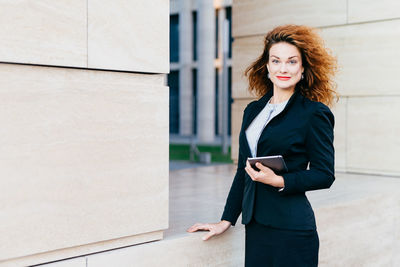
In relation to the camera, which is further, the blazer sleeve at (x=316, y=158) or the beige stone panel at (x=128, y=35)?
the beige stone panel at (x=128, y=35)

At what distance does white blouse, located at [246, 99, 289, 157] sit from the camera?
3.36 m

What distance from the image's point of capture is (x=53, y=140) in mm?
3172

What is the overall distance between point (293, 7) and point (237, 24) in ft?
4.22

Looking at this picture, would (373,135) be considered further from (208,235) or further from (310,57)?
(310,57)

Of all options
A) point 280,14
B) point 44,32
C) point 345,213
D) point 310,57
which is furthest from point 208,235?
point 280,14

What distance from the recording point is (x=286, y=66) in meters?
3.30

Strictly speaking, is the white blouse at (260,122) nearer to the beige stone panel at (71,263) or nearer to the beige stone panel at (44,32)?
the beige stone panel at (44,32)

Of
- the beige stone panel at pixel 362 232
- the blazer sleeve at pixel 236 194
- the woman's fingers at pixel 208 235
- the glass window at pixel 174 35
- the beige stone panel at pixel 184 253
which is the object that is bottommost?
the beige stone panel at pixel 362 232

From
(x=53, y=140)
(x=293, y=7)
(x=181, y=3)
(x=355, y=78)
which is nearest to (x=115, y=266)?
(x=53, y=140)

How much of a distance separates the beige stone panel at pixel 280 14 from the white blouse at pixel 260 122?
5599 mm

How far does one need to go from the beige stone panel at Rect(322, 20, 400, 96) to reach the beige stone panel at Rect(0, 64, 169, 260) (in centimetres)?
533

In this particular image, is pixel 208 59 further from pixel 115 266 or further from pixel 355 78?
pixel 115 266

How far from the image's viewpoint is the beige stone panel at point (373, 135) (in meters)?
7.97

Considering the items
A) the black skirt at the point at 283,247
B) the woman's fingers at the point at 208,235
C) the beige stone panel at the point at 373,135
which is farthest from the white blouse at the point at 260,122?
the beige stone panel at the point at 373,135
